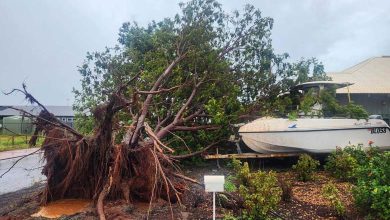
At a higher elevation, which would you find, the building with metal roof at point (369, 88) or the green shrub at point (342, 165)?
the building with metal roof at point (369, 88)

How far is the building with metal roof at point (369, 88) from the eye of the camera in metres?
16.3

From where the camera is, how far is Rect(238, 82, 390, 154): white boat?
30.7ft

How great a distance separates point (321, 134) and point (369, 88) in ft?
28.8

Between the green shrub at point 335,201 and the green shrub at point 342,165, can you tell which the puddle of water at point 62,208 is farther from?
the green shrub at point 342,165

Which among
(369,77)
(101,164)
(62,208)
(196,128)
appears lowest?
(62,208)

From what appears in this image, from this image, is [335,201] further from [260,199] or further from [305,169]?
[305,169]

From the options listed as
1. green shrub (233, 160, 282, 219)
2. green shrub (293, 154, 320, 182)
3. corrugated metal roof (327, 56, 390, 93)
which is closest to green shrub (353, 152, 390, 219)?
green shrub (233, 160, 282, 219)

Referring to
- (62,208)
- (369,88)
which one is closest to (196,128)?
(62,208)

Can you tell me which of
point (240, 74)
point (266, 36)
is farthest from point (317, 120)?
point (266, 36)

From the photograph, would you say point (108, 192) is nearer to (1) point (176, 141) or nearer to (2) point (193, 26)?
(1) point (176, 141)

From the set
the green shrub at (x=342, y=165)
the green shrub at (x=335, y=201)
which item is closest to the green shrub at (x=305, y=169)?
the green shrub at (x=342, y=165)

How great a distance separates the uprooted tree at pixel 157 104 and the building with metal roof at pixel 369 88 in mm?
5415

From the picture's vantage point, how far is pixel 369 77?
60.6 ft

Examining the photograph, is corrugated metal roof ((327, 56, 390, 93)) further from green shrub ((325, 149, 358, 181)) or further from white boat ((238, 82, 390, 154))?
green shrub ((325, 149, 358, 181))
